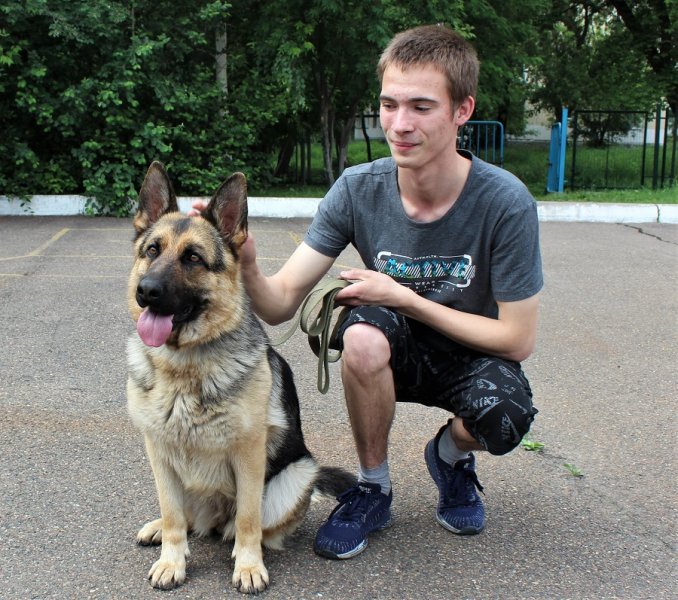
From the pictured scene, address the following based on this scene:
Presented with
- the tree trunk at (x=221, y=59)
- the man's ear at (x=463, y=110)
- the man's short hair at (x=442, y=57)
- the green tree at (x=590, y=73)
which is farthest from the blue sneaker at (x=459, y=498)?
the green tree at (x=590, y=73)

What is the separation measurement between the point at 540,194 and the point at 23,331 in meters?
11.4

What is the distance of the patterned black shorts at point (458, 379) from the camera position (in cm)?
284

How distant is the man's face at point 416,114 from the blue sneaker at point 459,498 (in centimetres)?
132

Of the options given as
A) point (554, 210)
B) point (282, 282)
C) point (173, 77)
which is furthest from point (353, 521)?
point (173, 77)

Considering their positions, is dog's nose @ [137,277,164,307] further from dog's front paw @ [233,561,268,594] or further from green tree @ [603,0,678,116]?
green tree @ [603,0,678,116]

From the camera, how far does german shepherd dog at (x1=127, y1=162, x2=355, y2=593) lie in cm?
259

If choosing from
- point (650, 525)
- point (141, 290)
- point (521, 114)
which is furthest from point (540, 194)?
point (141, 290)

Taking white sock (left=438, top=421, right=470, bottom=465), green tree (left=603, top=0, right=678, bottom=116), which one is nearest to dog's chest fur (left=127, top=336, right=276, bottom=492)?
white sock (left=438, top=421, right=470, bottom=465)

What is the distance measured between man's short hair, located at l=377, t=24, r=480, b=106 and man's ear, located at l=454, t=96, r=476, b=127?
0.02 meters

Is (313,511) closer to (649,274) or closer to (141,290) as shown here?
(141,290)

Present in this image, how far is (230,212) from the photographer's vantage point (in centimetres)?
279

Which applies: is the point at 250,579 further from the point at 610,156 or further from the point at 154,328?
the point at 610,156

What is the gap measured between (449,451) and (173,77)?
10.4m

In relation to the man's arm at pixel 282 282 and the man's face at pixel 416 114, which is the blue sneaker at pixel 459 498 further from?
Answer: the man's face at pixel 416 114
